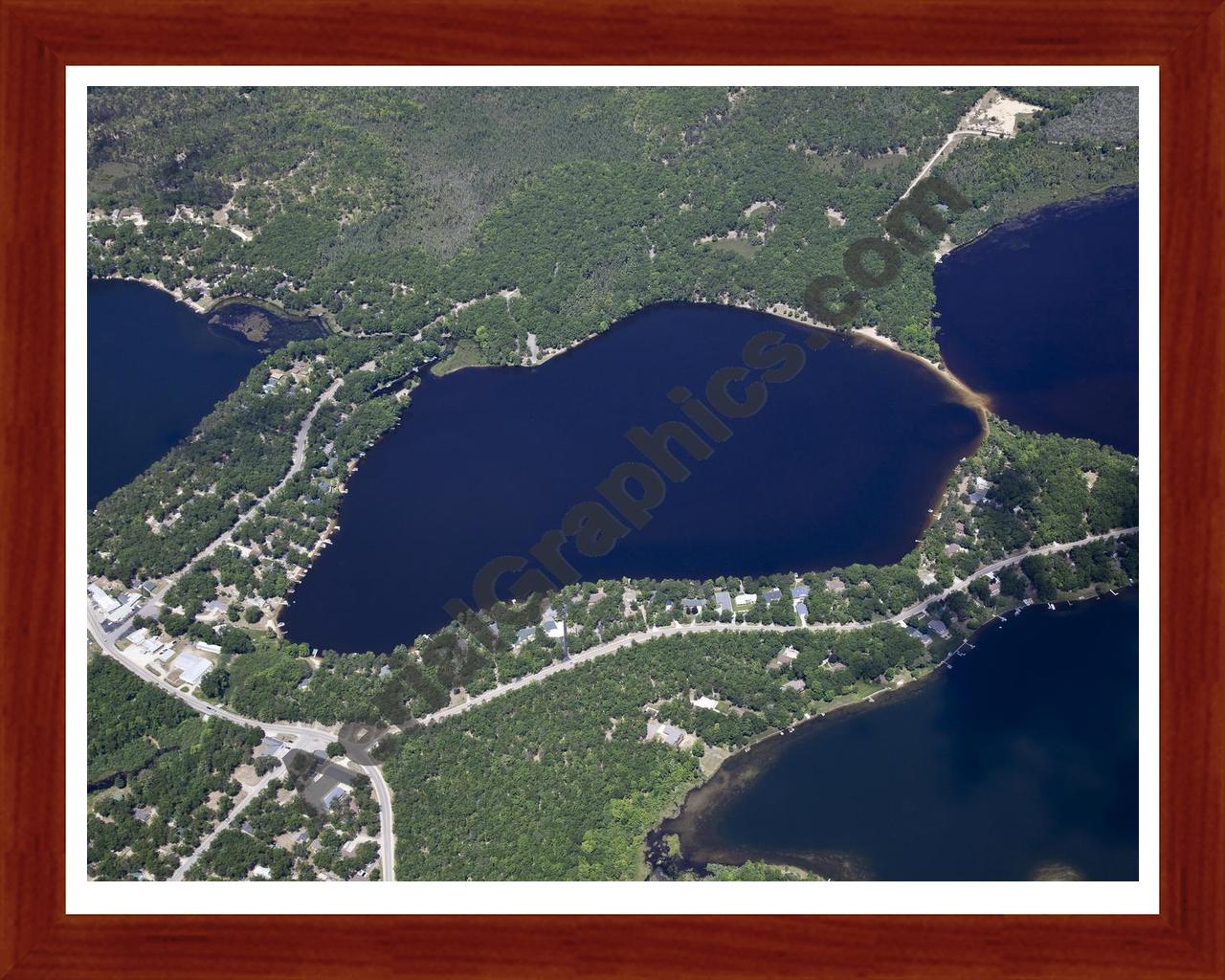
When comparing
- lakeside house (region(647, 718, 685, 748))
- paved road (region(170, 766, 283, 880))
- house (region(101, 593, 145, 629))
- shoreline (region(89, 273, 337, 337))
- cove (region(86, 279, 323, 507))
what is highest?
shoreline (region(89, 273, 337, 337))

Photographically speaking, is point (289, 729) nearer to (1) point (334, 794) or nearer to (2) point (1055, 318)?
(1) point (334, 794)

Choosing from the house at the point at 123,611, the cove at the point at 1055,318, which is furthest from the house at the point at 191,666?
the cove at the point at 1055,318

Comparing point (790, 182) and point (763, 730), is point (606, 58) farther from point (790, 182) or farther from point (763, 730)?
point (790, 182)

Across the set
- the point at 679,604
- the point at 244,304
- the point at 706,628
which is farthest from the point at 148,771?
the point at 244,304

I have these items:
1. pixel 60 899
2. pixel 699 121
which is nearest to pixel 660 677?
pixel 60 899

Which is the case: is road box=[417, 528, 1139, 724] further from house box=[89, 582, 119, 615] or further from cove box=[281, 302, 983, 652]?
house box=[89, 582, 119, 615]

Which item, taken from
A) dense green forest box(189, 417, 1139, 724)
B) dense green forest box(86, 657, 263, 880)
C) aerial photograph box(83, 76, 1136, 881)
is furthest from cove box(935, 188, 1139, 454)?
dense green forest box(86, 657, 263, 880)
